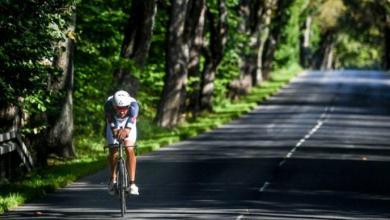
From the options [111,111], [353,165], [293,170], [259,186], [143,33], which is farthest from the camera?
[143,33]

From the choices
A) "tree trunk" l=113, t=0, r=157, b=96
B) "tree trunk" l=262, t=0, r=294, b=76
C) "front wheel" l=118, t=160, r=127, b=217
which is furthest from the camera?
"tree trunk" l=262, t=0, r=294, b=76

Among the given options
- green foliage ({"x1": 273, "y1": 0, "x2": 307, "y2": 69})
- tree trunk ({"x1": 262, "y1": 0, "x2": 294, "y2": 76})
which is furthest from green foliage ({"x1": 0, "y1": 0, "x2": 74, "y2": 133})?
green foliage ({"x1": 273, "y1": 0, "x2": 307, "y2": 69})

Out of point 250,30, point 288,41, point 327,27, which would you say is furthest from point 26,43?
point 327,27

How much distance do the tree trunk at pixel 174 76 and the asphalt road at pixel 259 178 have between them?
1.71 meters

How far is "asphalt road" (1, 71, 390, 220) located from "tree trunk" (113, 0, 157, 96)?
250cm

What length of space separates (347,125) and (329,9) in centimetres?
6267

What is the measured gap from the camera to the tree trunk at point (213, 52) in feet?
141

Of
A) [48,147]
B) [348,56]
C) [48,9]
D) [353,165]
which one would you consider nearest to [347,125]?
[353,165]

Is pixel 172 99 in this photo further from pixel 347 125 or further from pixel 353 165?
pixel 353 165

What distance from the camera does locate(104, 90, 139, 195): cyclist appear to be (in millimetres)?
14312

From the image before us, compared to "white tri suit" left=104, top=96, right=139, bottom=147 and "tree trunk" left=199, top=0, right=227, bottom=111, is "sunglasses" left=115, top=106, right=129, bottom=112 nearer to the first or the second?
"white tri suit" left=104, top=96, right=139, bottom=147

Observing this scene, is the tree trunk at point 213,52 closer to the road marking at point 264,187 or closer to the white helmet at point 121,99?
the road marking at point 264,187

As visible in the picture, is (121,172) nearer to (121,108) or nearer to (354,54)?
(121,108)

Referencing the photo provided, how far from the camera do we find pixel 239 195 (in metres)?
17.0
